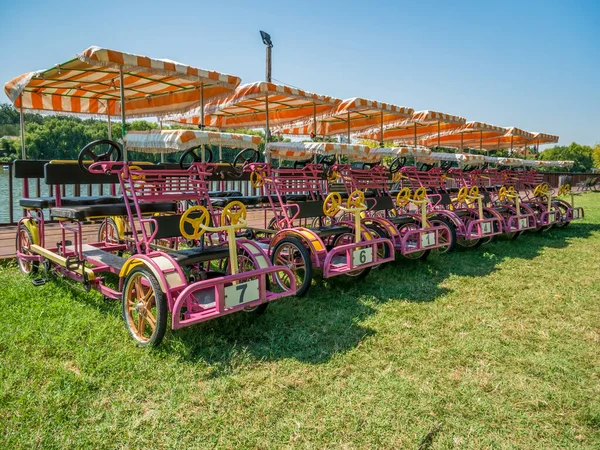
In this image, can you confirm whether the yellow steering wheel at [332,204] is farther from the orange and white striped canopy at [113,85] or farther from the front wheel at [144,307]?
the front wheel at [144,307]

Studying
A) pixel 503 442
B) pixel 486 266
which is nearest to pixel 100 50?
pixel 503 442

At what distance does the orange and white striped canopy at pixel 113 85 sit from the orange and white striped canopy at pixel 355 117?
251cm

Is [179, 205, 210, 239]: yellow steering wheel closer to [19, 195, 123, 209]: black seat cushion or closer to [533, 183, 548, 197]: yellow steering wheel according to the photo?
[19, 195, 123, 209]: black seat cushion

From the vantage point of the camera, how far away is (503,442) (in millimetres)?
2168

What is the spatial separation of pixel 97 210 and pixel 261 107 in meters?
5.60

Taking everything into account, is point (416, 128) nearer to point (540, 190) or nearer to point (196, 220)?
point (540, 190)

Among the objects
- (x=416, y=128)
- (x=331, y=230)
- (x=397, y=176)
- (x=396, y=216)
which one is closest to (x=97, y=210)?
(x=331, y=230)

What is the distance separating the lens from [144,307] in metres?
3.21

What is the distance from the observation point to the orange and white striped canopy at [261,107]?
609cm

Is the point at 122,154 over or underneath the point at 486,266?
over

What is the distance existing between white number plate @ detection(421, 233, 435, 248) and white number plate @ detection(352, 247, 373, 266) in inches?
47.6

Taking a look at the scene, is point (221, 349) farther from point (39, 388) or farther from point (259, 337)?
point (39, 388)

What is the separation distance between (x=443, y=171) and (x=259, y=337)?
605 cm

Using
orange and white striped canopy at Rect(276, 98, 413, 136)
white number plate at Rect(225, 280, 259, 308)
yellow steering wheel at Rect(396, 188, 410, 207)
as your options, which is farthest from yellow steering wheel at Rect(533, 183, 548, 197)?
white number plate at Rect(225, 280, 259, 308)
